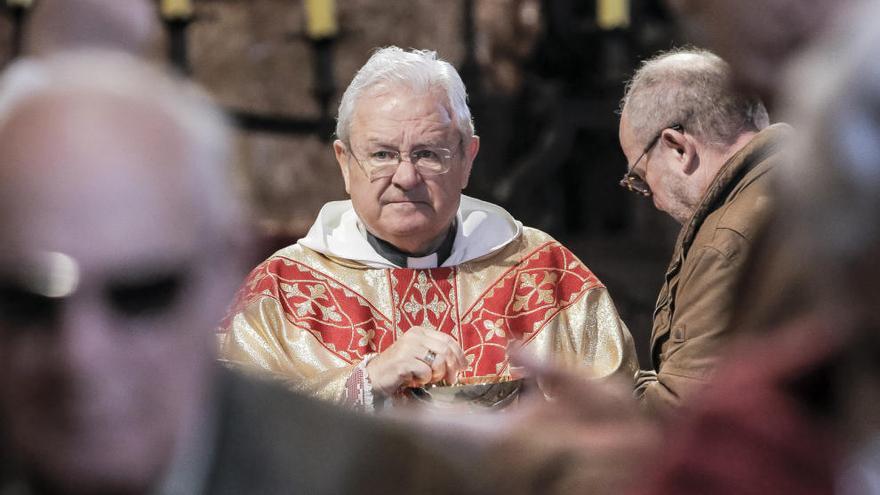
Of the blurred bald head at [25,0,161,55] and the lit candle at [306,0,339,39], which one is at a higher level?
the blurred bald head at [25,0,161,55]

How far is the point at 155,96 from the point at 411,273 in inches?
95.9

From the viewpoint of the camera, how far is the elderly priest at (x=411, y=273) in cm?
328

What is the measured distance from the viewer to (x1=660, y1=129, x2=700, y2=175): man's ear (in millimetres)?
3287

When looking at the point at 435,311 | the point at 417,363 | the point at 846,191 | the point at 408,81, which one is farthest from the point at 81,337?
the point at 435,311

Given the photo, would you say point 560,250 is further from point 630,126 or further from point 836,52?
Result: point 836,52

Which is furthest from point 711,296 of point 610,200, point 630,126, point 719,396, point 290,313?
point 610,200

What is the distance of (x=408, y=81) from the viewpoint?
331cm

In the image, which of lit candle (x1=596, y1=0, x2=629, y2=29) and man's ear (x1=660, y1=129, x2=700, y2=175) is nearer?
man's ear (x1=660, y1=129, x2=700, y2=175)

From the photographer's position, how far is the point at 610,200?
6.36 metres

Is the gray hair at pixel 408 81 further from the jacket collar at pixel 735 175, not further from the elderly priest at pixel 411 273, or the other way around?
the jacket collar at pixel 735 175

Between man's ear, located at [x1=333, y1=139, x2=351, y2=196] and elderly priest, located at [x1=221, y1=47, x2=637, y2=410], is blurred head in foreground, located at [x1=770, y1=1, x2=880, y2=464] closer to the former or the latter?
elderly priest, located at [x1=221, y1=47, x2=637, y2=410]

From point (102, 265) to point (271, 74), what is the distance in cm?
555

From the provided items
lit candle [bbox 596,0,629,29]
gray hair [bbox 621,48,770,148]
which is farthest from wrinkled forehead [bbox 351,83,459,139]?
lit candle [bbox 596,0,629,29]

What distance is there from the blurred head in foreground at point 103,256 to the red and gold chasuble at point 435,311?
2.19m
